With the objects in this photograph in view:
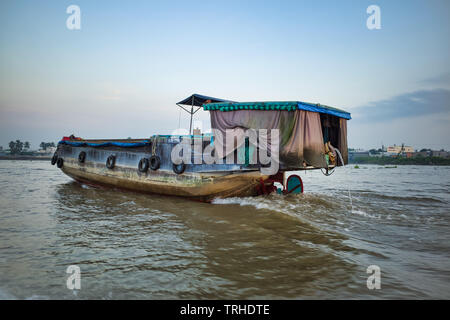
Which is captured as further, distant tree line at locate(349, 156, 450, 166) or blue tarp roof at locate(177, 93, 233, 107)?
distant tree line at locate(349, 156, 450, 166)

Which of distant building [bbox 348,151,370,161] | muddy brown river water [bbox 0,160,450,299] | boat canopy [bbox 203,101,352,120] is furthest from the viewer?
distant building [bbox 348,151,370,161]

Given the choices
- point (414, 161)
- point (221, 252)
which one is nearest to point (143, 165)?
point (221, 252)

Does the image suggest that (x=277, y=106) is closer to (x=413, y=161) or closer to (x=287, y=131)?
(x=287, y=131)

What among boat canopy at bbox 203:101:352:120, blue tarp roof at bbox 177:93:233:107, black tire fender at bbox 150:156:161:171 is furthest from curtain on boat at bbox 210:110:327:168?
blue tarp roof at bbox 177:93:233:107

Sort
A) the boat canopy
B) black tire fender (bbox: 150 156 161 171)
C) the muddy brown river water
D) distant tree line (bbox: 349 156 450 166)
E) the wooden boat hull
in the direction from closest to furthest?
the muddy brown river water, the boat canopy, the wooden boat hull, black tire fender (bbox: 150 156 161 171), distant tree line (bbox: 349 156 450 166)

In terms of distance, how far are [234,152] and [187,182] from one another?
2095mm

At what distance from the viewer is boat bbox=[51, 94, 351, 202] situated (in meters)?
6.85

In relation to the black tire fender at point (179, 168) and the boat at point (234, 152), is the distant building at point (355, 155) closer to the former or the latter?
the boat at point (234, 152)

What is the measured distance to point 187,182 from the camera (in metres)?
8.37

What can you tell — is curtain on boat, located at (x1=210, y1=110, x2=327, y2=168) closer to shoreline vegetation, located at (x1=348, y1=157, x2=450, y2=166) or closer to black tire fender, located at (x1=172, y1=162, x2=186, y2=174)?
black tire fender, located at (x1=172, y1=162, x2=186, y2=174)

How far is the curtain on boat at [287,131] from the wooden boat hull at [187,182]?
960 mm

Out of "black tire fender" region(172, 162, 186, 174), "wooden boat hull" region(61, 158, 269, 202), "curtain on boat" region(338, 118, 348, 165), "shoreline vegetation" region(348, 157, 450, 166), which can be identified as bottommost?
"shoreline vegetation" region(348, 157, 450, 166)

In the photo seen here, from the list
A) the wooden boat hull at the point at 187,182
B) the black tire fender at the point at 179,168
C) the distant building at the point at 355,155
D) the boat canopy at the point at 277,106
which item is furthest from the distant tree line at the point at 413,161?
the black tire fender at the point at 179,168

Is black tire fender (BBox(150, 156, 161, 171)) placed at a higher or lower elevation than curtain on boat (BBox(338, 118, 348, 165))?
lower
